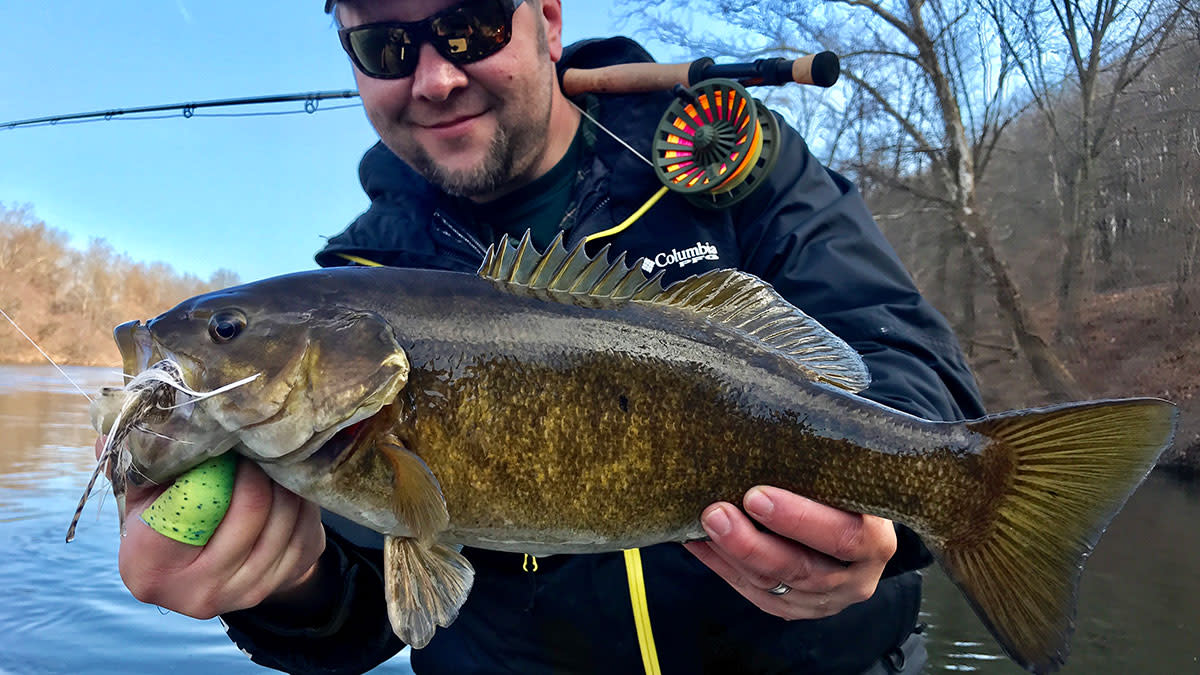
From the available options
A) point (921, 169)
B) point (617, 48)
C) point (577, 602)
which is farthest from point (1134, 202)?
point (577, 602)

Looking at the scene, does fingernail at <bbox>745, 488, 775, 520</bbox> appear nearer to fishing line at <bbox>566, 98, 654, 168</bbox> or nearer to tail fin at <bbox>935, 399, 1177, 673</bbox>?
tail fin at <bbox>935, 399, 1177, 673</bbox>

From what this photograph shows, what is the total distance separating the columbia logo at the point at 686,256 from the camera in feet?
8.20

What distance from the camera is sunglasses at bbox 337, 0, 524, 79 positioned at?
8.59 ft

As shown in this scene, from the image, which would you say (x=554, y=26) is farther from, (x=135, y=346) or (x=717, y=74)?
(x=135, y=346)

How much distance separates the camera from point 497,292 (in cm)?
163

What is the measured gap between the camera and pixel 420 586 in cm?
156

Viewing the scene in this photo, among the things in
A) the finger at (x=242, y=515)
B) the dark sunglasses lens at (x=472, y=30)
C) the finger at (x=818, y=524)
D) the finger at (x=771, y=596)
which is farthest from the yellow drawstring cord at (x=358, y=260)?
the finger at (x=818, y=524)

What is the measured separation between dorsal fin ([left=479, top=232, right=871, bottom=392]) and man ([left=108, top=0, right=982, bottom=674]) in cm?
33

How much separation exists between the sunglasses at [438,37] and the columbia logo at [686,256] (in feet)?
3.23

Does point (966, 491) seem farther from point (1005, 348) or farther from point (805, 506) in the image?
point (1005, 348)

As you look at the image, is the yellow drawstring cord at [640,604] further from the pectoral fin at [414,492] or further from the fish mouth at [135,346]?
the fish mouth at [135,346]

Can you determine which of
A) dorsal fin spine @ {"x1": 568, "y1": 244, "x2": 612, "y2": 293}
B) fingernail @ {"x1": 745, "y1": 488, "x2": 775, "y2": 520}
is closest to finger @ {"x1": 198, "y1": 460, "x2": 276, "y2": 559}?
dorsal fin spine @ {"x1": 568, "y1": 244, "x2": 612, "y2": 293}

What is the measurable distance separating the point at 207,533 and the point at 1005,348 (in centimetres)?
1551

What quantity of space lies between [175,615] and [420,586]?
4658 mm
